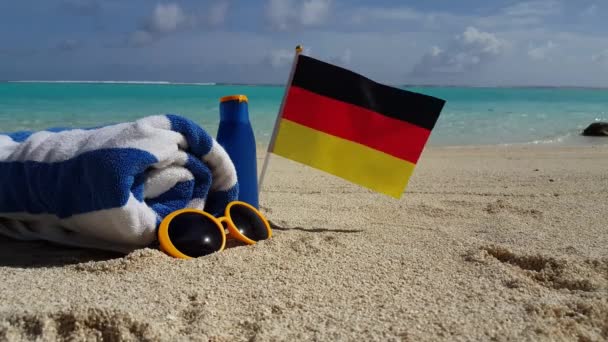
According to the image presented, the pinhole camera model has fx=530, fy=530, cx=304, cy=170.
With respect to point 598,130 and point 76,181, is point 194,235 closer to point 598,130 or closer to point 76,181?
point 76,181

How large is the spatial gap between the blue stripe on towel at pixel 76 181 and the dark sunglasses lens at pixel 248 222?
0.48m

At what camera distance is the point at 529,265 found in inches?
84.7

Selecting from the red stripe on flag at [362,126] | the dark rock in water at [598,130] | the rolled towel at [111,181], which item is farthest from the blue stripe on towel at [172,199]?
the dark rock in water at [598,130]

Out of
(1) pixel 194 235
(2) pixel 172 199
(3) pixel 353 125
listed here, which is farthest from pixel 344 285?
(3) pixel 353 125

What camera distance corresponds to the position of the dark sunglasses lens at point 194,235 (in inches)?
86.8

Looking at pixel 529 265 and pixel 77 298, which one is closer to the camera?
pixel 77 298

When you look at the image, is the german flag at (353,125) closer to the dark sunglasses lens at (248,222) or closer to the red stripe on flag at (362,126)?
the red stripe on flag at (362,126)

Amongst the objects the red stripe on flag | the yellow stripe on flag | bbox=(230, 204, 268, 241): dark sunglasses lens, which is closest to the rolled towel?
bbox=(230, 204, 268, 241): dark sunglasses lens

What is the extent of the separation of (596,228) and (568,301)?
1295 mm

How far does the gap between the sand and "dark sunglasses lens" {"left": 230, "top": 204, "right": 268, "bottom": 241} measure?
84mm

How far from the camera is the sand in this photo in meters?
1.56

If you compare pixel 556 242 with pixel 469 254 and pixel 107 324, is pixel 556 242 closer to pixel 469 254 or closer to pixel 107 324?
pixel 469 254

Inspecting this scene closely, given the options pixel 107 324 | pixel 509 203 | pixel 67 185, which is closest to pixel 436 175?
pixel 509 203

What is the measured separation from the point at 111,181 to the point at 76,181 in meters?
0.20
